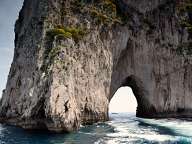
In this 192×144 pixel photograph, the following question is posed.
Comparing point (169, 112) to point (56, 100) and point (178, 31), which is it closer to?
point (178, 31)

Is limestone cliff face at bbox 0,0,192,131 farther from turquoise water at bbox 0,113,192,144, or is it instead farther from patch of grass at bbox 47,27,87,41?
turquoise water at bbox 0,113,192,144

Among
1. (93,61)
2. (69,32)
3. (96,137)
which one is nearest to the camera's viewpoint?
(96,137)

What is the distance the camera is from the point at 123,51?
69188 millimetres

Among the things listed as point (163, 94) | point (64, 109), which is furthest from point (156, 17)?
point (64, 109)

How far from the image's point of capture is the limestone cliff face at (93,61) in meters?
46.3

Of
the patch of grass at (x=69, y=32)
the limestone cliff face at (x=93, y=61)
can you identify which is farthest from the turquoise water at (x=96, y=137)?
the patch of grass at (x=69, y=32)

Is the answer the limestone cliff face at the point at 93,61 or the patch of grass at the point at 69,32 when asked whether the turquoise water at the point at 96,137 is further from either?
the patch of grass at the point at 69,32

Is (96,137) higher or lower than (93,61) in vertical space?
lower

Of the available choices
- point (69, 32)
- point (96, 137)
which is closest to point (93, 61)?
point (69, 32)

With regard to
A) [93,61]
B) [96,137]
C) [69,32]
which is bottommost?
[96,137]

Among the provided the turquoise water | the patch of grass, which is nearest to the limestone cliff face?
the patch of grass

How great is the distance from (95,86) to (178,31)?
87.2 feet

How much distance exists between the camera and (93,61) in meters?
57.2

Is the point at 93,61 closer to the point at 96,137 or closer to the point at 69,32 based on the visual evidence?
the point at 69,32
